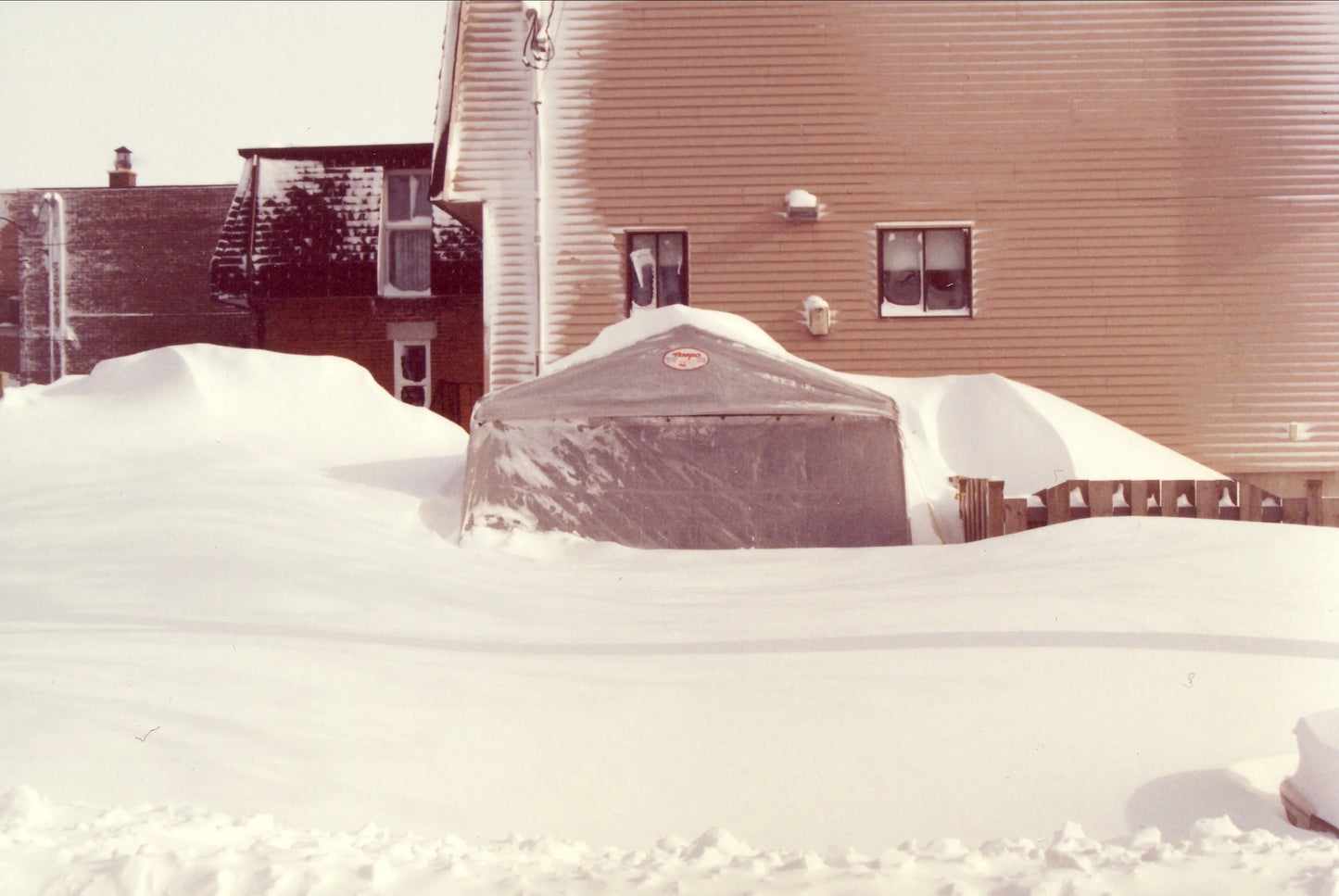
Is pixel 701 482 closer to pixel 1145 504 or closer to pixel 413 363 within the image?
pixel 1145 504

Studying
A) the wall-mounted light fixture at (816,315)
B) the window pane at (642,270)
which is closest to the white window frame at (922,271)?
the wall-mounted light fixture at (816,315)

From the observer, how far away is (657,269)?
13180 mm

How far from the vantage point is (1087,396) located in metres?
12.8

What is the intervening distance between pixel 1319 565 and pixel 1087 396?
692cm

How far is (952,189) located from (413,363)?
33.1ft

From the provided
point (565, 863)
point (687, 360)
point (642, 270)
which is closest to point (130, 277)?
point (642, 270)

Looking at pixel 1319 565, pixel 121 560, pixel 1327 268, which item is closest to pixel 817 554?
pixel 1319 565

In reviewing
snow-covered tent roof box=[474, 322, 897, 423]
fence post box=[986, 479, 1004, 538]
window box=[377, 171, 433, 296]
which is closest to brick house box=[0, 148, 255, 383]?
window box=[377, 171, 433, 296]

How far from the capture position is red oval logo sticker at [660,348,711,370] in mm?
8508

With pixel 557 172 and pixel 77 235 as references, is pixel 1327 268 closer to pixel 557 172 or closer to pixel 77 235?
pixel 557 172

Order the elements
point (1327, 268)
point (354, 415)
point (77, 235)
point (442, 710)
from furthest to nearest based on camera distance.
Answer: point (77, 235)
point (1327, 268)
point (354, 415)
point (442, 710)

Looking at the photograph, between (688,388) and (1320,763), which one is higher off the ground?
(688,388)

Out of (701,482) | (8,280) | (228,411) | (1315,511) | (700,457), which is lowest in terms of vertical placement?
(1315,511)

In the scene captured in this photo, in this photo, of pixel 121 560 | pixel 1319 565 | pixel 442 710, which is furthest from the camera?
pixel 121 560
